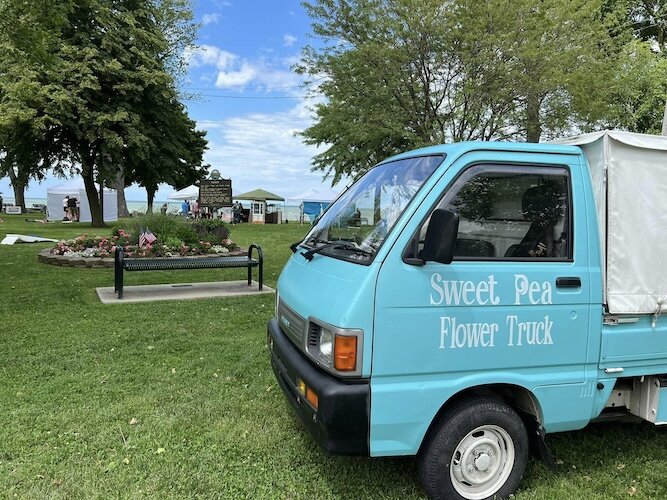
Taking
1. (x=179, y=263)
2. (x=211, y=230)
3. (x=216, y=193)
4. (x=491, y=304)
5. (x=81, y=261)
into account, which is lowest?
(x=81, y=261)

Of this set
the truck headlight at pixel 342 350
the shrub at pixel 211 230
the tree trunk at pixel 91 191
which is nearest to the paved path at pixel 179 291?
the shrub at pixel 211 230

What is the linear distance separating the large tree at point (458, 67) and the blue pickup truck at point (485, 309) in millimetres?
10653

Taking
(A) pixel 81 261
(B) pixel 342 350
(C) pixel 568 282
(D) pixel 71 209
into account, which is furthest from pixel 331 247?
(D) pixel 71 209

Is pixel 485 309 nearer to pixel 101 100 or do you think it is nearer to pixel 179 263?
pixel 179 263

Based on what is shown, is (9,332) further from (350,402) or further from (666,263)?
(666,263)

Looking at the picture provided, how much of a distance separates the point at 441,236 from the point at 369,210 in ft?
3.01

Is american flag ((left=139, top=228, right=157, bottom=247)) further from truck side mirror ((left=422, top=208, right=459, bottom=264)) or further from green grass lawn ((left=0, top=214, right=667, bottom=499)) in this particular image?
truck side mirror ((left=422, top=208, right=459, bottom=264))

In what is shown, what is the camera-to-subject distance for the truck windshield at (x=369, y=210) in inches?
117

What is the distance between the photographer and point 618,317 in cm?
309

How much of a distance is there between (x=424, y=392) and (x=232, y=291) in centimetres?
655

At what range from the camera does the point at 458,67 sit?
14305 mm

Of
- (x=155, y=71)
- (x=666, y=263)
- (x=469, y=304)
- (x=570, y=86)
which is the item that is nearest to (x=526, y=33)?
(x=570, y=86)

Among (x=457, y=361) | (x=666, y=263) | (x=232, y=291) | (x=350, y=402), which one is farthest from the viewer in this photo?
(x=232, y=291)

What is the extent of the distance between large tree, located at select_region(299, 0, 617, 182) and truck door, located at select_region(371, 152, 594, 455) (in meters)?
10.8
